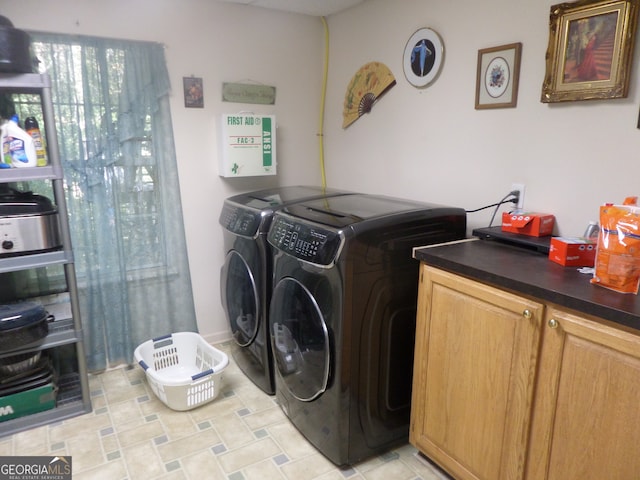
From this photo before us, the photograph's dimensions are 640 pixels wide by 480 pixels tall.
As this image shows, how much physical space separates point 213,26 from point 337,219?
156 cm

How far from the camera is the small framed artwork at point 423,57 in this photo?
2.17 m

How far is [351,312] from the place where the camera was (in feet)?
5.49

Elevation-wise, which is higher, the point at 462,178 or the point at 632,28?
the point at 632,28

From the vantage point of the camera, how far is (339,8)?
106 inches

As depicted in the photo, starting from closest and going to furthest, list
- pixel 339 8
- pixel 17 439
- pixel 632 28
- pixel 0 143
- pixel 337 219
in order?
pixel 632 28
pixel 337 219
pixel 0 143
pixel 17 439
pixel 339 8

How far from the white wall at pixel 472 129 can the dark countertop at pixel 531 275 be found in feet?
1.11

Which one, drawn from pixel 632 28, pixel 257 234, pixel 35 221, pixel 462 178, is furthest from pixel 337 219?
pixel 35 221

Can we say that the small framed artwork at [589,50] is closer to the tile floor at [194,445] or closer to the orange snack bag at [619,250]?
the orange snack bag at [619,250]

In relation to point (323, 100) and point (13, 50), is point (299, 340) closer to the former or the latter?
point (13, 50)

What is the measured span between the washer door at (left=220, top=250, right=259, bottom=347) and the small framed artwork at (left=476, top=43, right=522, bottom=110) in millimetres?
1376

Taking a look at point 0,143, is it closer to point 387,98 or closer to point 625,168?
point 387,98

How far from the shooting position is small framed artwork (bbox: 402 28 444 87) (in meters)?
2.17

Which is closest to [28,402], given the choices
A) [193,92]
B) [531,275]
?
[193,92]

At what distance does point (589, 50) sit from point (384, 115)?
1.12 m
